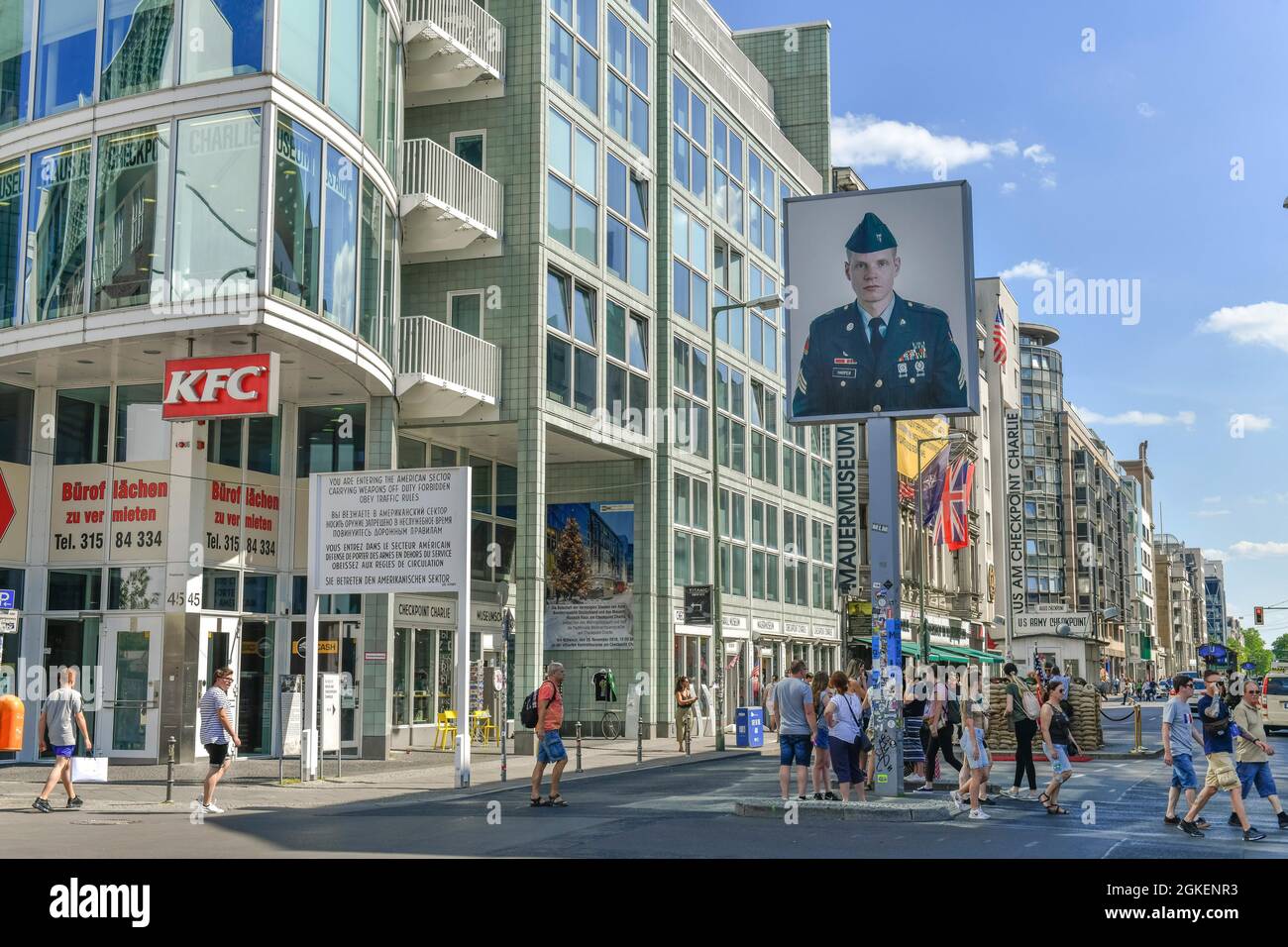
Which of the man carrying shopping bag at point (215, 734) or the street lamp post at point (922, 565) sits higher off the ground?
the street lamp post at point (922, 565)

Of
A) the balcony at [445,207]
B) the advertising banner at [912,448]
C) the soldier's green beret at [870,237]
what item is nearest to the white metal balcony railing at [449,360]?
the balcony at [445,207]

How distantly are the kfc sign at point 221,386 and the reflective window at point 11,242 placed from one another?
3497 millimetres

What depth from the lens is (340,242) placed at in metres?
24.9

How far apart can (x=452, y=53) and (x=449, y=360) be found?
23.2ft

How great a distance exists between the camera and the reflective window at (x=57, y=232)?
2378 cm

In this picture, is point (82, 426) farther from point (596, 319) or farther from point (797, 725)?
point (797, 725)

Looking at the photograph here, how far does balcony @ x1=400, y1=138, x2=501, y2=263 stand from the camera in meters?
29.2

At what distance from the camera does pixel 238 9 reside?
2305 cm

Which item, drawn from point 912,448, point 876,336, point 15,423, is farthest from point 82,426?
point 912,448

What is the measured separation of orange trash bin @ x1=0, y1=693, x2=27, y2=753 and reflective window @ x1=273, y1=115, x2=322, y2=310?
774 cm

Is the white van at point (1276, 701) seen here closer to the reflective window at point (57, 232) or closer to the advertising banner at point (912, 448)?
the advertising banner at point (912, 448)

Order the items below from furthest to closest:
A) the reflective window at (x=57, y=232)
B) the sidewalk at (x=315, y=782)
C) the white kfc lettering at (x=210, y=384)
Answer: the reflective window at (x=57, y=232) < the white kfc lettering at (x=210, y=384) < the sidewalk at (x=315, y=782)

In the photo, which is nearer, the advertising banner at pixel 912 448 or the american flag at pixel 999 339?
the advertising banner at pixel 912 448
